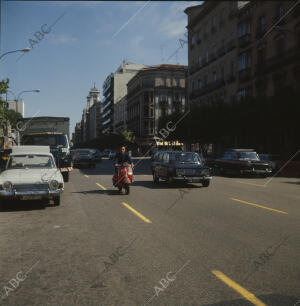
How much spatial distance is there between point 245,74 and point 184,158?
2795 cm

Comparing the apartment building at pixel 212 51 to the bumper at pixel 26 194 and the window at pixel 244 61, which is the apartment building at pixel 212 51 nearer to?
the window at pixel 244 61

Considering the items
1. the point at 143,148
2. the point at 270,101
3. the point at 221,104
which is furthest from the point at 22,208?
the point at 143,148

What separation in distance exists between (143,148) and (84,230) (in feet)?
279

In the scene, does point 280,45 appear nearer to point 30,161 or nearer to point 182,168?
point 182,168

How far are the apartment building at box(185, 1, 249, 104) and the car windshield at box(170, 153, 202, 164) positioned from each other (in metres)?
27.6

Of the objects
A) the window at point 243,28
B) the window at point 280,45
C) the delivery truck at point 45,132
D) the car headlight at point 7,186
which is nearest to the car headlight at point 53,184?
the car headlight at point 7,186

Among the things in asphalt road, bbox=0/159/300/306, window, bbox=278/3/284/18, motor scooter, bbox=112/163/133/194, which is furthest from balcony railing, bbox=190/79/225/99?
asphalt road, bbox=0/159/300/306

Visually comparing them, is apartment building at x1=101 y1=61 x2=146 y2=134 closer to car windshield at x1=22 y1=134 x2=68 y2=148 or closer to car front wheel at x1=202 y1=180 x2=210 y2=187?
car windshield at x1=22 y1=134 x2=68 y2=148

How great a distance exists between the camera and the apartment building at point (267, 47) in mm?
33500

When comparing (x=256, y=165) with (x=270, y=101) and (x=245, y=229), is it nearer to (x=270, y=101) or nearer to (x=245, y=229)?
(x=270, y=101)

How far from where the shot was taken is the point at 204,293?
3971 mm

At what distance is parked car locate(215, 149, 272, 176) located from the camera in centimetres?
2150

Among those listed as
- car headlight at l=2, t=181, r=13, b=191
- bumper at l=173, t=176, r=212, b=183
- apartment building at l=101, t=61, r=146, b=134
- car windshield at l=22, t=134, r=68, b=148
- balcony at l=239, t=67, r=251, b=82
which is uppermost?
apartment building at l=101, t=61, r=146, b=134

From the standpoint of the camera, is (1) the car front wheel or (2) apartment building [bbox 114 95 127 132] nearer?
(1) the car front wheel
